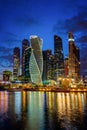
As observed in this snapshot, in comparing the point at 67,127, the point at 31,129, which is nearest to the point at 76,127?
the point at 67,127

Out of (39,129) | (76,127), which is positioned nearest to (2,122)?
(39,129)

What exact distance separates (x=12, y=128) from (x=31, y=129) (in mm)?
2489

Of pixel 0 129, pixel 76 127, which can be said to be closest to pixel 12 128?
pixel 0 129

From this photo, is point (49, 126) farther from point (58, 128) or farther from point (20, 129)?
point (20, 129)

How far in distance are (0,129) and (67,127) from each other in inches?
305

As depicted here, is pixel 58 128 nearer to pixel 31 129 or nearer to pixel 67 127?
pixel 67 127

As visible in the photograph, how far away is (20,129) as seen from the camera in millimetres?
29656

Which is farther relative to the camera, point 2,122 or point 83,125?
point 2,122

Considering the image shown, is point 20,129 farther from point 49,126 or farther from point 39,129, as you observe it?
point 49,126

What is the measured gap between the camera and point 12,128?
30.7m

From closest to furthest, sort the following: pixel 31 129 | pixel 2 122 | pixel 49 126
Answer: pixel 31 129
pixel 49 126
pixel 2 122

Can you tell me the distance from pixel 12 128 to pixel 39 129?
126 inches

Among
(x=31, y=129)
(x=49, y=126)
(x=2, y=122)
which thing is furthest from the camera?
(x=2, y=122)

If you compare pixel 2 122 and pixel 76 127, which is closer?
pixel 76 127
